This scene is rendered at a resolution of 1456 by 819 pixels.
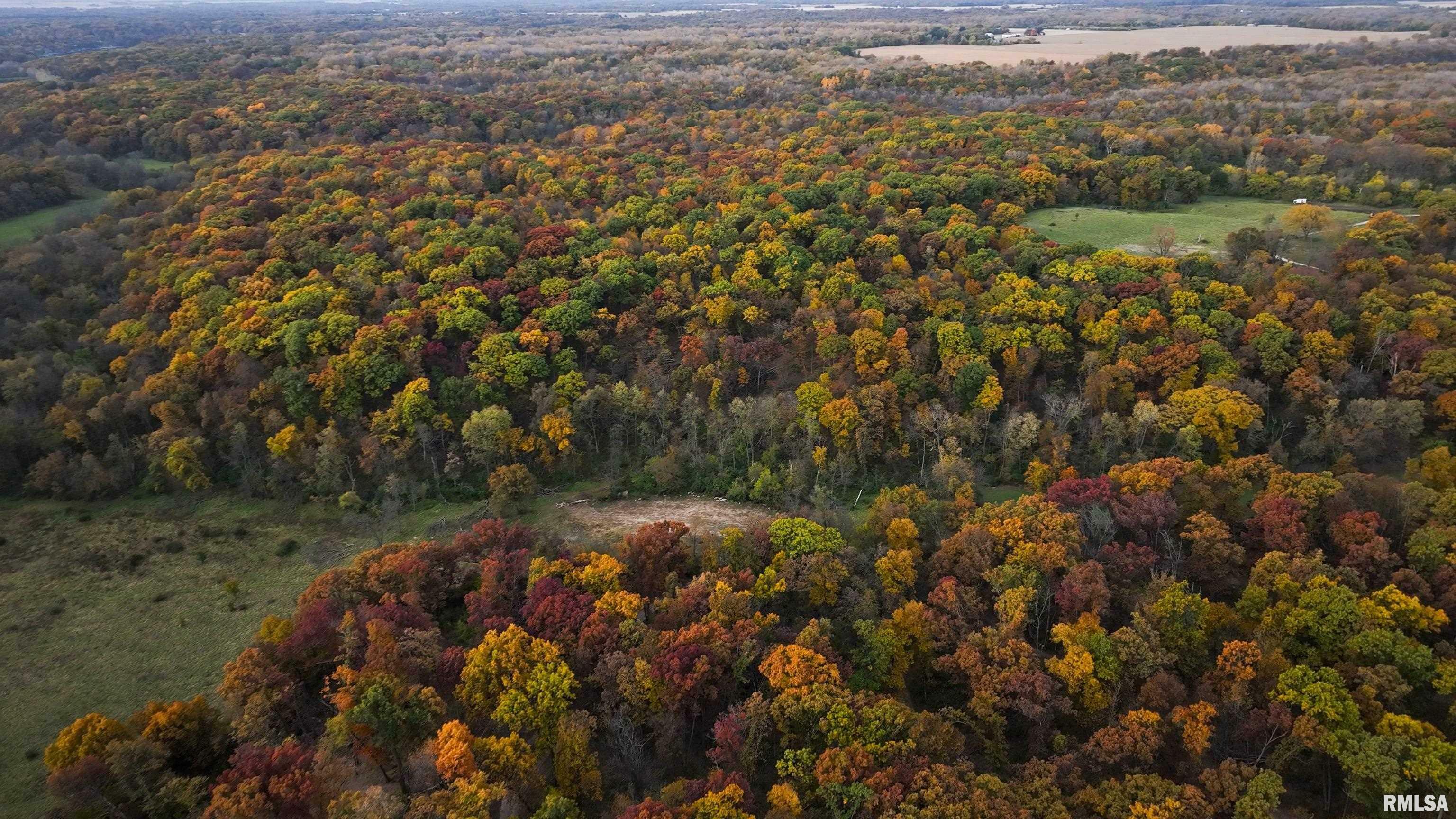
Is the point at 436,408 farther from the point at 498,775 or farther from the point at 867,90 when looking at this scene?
the point at 867,90

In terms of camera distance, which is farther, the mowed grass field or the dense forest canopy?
the mowed grass field

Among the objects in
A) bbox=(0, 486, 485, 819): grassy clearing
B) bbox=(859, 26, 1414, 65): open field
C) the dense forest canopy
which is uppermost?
bbox=(859, 26, 1414, 65): open field

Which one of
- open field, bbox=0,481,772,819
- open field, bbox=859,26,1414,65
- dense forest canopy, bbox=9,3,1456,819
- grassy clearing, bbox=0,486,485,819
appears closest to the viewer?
dense forest canopy, bbox=9,3,1456,819

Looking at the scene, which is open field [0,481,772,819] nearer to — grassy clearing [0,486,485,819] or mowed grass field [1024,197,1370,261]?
grassy clearing [0,486,485,819]

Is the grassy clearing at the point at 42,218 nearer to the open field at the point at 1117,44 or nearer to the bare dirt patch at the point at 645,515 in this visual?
the bare dirt patch at the point at 645,515

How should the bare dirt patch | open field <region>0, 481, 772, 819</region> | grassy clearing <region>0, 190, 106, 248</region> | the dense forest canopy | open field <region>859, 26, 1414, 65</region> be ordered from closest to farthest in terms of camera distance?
1. the dense forest canopy
2. open field <region>0, 481, 772, 819</region>
3. the bare dirt patch
4. grassy clearing <region>0, 190, 106, 248</region>
5. open field <region>859, 26, 1414, 65</region>

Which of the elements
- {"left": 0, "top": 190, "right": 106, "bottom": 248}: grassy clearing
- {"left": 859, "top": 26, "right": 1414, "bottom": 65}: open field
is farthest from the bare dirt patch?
{"left": 859, "top": 26, "right": 1414, "bottom": 65}: open field

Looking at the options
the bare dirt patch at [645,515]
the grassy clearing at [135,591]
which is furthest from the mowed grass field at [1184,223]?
the grassy clearing at [135,591]
